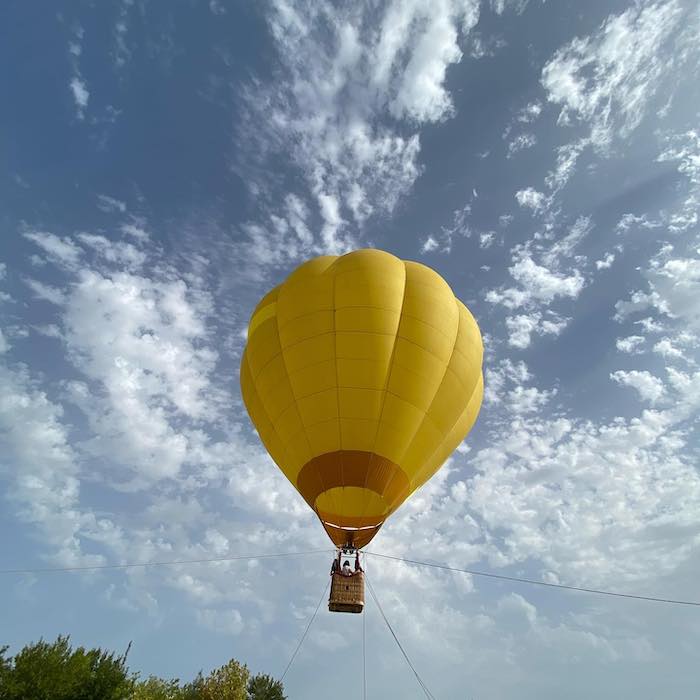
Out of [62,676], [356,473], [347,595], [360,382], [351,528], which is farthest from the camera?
[62,676]

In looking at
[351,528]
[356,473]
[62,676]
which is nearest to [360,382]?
[356,473]

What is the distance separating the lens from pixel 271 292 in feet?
58.3

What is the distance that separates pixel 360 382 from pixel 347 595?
6158mm

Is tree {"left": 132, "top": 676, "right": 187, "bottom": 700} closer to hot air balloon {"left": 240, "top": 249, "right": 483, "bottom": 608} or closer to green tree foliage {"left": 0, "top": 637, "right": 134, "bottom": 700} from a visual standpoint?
green tree foliage {"left": 0, "top": 637, "right": 134, "bottom": 700}

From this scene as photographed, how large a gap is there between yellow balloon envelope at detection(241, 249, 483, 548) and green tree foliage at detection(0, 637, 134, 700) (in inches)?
781

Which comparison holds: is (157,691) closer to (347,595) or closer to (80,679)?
(80,679)

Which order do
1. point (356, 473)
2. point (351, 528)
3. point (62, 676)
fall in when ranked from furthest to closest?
1. point (62, 676)
2. point (351, 528)
3. point (356, 473)

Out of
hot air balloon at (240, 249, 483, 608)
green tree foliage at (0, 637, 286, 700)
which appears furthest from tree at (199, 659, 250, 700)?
hot air balloon at (240, 249, 483, 608)

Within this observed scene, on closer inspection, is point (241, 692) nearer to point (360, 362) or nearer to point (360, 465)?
point (360, 465)

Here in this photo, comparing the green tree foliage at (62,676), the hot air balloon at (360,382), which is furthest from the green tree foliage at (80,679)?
the hot air balloon at (360,382)

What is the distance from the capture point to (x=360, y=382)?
46.6 ft

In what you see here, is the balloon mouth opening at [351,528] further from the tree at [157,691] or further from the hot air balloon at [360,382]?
the tree at [157,691]

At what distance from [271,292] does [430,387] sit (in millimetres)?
7159

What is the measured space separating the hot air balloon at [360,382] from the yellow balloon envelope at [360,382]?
33mm
